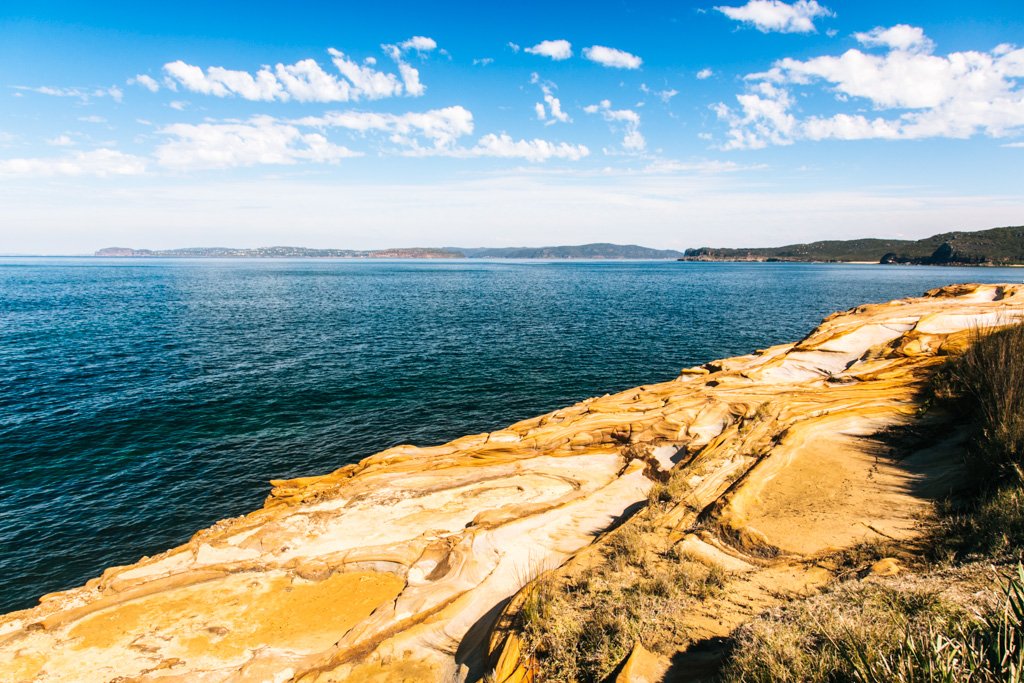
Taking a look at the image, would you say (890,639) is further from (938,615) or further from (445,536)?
(445,536)

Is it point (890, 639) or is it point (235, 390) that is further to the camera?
point (235, 390)

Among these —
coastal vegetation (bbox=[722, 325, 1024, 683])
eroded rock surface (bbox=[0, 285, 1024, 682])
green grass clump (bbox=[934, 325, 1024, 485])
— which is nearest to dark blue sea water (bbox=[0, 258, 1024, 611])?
eroded rock surface (bbox=[0, 285, 1024, 682])

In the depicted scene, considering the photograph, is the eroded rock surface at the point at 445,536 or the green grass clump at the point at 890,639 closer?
the green grass clump at the point at 890,639

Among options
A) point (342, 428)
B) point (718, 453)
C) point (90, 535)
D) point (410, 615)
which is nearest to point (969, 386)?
point (718, 453)

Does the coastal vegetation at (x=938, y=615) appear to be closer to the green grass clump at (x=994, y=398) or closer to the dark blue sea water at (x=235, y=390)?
the green grass clump at (x=994, y=398)

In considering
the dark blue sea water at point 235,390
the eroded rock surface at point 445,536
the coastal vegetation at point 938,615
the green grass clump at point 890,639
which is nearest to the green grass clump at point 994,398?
the coastal vegetation at point 938,615

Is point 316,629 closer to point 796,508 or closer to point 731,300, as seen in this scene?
point 796,508

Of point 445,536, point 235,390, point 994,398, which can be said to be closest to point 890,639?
point 445,536
